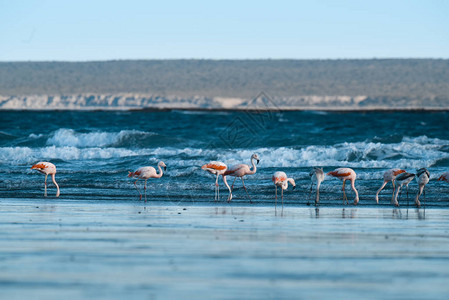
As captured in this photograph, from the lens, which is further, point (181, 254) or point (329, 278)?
point (181, 254)

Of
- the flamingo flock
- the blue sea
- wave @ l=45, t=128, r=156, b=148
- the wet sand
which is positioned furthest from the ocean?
wave @ l=45, t=128, r=156, b=148

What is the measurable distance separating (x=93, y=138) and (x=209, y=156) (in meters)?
12.5

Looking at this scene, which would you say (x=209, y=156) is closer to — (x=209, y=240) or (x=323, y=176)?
(x=323, y=176)

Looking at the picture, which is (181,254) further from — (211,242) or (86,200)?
(86,200)

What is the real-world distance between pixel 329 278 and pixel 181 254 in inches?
62.1

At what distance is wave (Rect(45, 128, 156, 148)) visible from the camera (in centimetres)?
3509

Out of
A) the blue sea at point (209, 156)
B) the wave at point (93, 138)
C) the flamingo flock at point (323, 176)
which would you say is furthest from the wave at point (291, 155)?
the flamingo flock at point (323, 176)

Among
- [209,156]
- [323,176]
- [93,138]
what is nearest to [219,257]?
[323,176]

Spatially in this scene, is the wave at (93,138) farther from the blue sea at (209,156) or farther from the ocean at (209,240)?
the ocean at (209,240)

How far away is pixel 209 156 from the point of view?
26.1m

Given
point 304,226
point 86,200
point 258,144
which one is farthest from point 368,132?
point 304,226

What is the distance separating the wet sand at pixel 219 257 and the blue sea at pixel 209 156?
509cm

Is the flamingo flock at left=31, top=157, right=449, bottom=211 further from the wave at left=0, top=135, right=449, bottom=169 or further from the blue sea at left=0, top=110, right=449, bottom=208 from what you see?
the wave at left=0, top=135, right=449, bottom=169

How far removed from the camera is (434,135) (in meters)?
37.2
